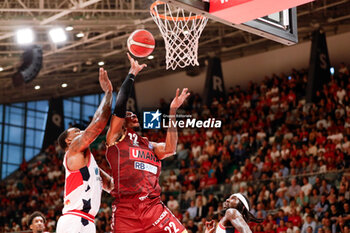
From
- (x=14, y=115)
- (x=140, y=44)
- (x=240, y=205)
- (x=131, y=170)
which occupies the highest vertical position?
(x=14, y=115)

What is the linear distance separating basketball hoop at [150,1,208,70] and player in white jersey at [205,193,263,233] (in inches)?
124

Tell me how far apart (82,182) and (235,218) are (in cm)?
163

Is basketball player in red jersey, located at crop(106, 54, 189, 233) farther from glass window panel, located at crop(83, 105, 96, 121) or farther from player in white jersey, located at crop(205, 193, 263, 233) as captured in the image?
glass window panel, located at crop(83, 105, 96, 121)

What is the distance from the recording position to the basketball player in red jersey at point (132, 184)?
586 centimetres

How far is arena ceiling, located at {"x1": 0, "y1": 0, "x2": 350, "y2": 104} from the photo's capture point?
57.6 ft

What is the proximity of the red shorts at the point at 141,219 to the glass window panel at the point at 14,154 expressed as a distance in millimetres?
25102

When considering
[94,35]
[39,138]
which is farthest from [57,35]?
[39,138]

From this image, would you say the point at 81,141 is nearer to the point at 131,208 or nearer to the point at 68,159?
the point at 68,159

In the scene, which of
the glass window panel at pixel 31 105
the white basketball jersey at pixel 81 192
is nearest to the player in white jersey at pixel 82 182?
the white basketball jersey at pixel 81 192

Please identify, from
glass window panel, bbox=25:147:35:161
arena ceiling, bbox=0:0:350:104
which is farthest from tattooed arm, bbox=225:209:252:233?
glass window panel, bbox=25:147:35:161

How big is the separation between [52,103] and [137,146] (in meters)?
24.5

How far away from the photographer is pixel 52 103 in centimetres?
2980

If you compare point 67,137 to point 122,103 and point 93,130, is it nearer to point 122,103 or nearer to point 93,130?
point 93,130

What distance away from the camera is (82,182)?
591 centimetres
